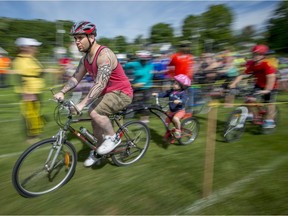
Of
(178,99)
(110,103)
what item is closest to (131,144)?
(110,103)

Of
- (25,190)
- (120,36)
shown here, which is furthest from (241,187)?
(120,36)

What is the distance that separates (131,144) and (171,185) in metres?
1.08

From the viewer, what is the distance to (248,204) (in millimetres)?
3270

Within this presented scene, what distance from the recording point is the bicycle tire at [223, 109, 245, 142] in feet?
18.1

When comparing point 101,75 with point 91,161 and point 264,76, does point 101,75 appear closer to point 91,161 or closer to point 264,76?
point 91,161

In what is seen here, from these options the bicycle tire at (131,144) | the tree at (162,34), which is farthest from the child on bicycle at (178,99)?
the tree at (162,34)

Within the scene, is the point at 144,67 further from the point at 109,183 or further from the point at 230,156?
the point at 109,183

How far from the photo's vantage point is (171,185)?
12.3 feet

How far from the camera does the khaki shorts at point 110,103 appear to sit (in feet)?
12.3

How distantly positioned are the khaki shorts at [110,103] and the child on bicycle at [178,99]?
124 cm

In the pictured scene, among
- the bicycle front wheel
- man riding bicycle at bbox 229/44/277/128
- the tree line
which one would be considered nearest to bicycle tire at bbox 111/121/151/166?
the bicycle front wheel

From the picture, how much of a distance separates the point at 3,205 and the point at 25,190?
0.95 feet

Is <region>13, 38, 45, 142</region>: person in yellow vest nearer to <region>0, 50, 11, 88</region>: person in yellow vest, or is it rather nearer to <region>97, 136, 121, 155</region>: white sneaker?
<region>97, 136, 121, 155</region>: white sneaker

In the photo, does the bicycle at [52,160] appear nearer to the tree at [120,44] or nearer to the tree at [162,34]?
the tree at [120,44]
